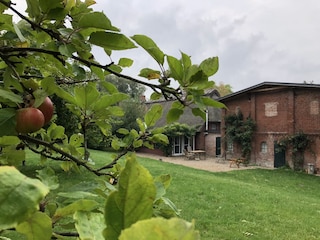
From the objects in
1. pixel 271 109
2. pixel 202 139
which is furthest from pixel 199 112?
pixel 202 139

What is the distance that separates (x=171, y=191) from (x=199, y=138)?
1828cm

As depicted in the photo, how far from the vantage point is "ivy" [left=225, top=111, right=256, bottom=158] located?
2170 centimetres

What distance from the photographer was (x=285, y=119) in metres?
20.0

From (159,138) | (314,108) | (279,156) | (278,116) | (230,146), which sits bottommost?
(279,156)

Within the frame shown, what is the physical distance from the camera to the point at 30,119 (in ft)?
2.27

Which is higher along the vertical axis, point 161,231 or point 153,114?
point 153,114

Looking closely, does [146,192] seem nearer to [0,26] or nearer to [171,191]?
[0,26]

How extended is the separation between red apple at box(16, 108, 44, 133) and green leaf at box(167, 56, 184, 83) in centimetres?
37

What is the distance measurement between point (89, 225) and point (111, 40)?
21.5 inches

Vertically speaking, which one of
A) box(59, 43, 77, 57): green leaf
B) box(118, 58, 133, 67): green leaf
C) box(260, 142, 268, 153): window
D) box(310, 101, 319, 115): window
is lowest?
box(260, 142, 268, 153): window

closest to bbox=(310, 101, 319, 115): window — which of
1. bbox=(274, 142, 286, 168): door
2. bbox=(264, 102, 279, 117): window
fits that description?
bbox=(264, 102, 279, 117): window

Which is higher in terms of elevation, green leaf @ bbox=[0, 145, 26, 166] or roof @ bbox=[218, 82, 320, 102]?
roof @ bbox=[218, 82, 320, 102]

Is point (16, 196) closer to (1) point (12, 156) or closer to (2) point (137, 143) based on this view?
(1) point (12, 156)

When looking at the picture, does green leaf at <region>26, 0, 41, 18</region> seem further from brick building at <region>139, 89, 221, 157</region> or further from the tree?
brick building at <region>139, 89, 221, 157</region>
